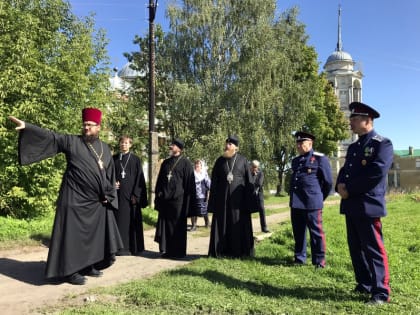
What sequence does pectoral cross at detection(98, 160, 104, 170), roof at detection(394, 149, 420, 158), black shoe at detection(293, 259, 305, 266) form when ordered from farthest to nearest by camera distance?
roof at detection(394, 149, 420, 158)
black shoe at detection(293, 259, 305, 266)
pectoral cross at detection(98, 160, 104, 170)

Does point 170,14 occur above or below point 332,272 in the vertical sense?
above

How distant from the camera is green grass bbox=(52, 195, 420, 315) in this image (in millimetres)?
4473

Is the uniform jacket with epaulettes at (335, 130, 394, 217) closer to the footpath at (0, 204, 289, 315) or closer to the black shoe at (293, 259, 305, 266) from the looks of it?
the black shoe at (293, 259, 305, 266)

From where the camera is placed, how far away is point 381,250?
4.77 m

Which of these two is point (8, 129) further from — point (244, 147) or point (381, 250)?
point (244, 147)

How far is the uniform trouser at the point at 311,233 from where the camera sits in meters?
6.40

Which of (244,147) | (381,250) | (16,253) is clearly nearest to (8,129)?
(16,253)

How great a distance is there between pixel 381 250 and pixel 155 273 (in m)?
3.25

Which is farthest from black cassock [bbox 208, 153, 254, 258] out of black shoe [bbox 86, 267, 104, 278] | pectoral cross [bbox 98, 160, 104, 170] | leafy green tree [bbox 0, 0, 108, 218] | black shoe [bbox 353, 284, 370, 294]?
leafy green tree [bbox 0, 0, 108, 218]

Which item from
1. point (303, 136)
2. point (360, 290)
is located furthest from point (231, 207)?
point (360, 290)

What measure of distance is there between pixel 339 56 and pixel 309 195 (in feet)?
225

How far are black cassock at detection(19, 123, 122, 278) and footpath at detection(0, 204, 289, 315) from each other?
0.94 ft

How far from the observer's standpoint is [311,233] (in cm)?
643

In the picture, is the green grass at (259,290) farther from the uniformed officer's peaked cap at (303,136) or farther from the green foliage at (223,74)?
the green foliage at (223,74)
